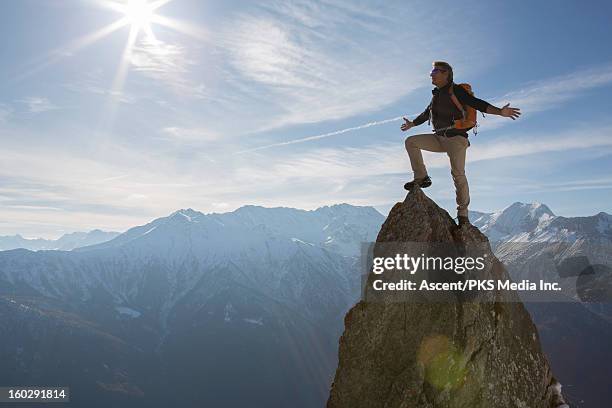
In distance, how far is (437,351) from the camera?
12.3 meters

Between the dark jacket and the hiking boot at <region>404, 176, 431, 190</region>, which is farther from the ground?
the dark jacket

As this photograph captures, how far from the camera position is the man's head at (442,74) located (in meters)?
13.7

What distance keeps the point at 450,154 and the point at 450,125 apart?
3.27 ft

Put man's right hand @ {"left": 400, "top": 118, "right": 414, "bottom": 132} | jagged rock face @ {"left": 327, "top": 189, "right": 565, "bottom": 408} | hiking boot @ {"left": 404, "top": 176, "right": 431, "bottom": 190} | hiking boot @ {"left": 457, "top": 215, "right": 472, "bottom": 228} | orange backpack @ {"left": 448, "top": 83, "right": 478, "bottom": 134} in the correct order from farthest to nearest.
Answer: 1. man's right hand @ {"left": 400, "top": 118, "right": 414, "bottom": 132}
2. hiking boot @ {"left": 404, "top": 176, "right": 431, "bottom": 190}
3. hiking boot @ {"left": 457, "top": 215, "right": 472, "bottom": 228}
4. orange backpack @ {"left": 448, "top": 83, "right": 478, "bottom": 134}
5. jagged rock face @ {"left": 327, "top": 189, "right": 565, "bottom": 408}

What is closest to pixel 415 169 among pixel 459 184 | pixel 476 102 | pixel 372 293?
pixel 459 184

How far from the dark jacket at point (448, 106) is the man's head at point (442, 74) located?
0.67ft

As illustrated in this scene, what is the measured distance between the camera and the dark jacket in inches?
533

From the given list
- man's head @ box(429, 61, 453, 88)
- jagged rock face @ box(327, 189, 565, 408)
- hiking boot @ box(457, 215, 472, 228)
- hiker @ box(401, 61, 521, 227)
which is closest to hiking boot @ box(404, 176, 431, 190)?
hiker @ box(401, 61, 521, 227)

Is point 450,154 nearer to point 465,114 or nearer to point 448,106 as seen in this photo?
point 465,114

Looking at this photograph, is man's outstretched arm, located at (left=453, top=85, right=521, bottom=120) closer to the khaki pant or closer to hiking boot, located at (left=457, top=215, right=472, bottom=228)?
the khaki pant

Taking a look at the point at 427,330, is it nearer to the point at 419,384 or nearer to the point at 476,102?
the point at 419,384

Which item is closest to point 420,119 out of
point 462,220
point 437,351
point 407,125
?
point 407,125

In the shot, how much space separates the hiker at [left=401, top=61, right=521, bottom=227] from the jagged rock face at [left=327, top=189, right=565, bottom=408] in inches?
41.6

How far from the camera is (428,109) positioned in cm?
1508
